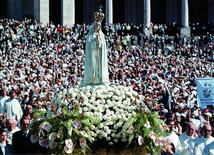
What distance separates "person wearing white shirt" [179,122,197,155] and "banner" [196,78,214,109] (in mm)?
9709

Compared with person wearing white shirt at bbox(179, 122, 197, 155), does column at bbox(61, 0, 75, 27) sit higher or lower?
higher

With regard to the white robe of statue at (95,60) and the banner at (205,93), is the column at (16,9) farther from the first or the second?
the white robe of statue at (95,60)

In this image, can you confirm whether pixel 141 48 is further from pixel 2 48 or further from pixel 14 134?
pixel 14 134

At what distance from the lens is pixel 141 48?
46812mm

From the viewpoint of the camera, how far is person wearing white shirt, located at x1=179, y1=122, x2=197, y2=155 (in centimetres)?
1062

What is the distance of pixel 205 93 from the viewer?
2114cm

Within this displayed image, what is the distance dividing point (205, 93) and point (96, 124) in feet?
41.4

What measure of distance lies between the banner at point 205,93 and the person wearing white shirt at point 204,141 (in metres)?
10.7

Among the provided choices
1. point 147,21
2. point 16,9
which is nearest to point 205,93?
point 147,21

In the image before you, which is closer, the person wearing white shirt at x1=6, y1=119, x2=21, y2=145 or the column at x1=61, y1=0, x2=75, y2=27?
the person wearing white shirt at x1=6, y1=119, x2=21, y2=145

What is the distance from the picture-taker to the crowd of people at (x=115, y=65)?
18828 millimetres

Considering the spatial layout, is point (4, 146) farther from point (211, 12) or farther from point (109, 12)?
point (211, 12)

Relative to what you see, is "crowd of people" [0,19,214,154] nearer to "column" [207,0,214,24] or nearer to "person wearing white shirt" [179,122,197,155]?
"person wearing white shirt" [179,122,197,155]

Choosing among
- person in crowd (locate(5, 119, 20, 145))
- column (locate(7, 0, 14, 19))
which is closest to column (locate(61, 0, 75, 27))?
column (locate(7, 0, 14, 19))
